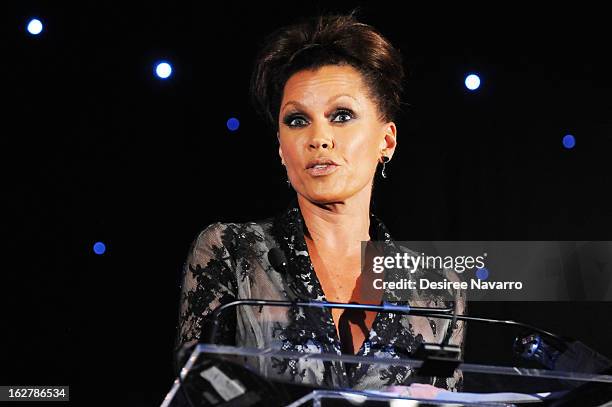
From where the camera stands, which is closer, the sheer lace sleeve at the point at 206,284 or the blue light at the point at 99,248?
the sheer lace sleeve at the point at 206,284

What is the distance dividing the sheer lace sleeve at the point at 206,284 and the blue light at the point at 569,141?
41.7 inches

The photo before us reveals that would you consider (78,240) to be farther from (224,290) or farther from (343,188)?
(343,188)

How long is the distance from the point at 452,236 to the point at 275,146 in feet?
1.91

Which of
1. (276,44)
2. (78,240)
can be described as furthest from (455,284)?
(78,240)

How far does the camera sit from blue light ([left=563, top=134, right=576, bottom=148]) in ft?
8.65

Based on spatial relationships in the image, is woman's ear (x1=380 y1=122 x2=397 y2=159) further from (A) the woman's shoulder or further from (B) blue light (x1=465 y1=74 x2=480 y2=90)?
(A) the woman's shoulder

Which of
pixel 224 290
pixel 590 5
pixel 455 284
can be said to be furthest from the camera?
pixel 590 5

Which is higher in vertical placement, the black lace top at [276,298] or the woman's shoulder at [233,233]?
the woman's shoulder at [233,233]

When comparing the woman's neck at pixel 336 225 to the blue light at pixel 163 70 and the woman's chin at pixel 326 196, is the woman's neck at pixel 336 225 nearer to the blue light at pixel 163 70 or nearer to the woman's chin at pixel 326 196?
the woman's chin at pixel 326 196

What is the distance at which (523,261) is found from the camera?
2529mm

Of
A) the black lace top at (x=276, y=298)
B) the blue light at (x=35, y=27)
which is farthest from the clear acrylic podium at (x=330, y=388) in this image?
the blue light at (x=35, y=27)

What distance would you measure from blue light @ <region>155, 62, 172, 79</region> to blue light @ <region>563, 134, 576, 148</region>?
122 centimetres

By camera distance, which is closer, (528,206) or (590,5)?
(528,206)

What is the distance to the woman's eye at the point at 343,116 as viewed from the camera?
2449 millimetres
